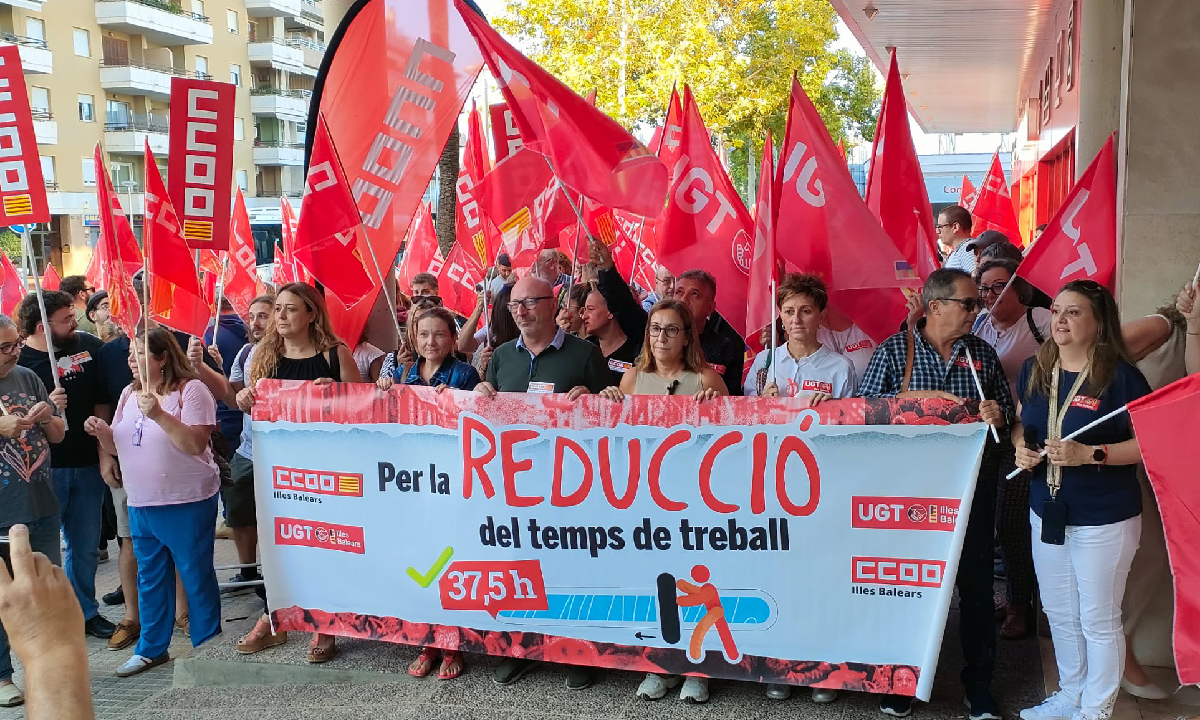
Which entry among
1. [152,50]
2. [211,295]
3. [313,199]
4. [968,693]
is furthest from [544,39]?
[152,50]

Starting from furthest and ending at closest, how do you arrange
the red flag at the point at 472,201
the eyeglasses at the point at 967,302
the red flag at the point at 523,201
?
the red flag at the point at 472,201 → the red flag at the point at 523,201 → the eyeglasses at the point at 967,302

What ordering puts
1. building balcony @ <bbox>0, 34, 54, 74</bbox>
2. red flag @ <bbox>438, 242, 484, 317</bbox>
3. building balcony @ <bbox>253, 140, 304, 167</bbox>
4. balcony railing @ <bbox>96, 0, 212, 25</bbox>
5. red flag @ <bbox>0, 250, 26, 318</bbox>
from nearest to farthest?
red flag @ <bbox>438, 242, 484, 317</bbox> → red flag @ <bbox>0, 250, 26, 318</bbox> → building balcony @ <bbox>0, 34, 54, 74</bbox> → balcony railing @ <bbox>96, 0, 212, 25</bbox> → building balcony @ <bbox>253, 140, 304, 167</bbox>

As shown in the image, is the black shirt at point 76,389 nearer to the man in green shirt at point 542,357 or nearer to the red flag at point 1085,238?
the man in green shirt at point 542,357

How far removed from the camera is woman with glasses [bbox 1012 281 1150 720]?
4.44 metres

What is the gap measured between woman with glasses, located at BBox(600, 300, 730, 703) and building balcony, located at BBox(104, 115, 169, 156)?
152ft

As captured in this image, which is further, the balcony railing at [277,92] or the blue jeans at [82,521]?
the balcony railing at [277,92]

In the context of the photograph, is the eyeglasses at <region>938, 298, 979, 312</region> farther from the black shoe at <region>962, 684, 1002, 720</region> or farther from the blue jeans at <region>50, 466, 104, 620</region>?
the blue jeans at <region>50, 466, 104, 620</region>

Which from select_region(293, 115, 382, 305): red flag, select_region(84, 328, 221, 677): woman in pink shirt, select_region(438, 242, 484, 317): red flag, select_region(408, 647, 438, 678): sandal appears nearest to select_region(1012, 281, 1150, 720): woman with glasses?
select_region(408, 647, 438, 678): sandal

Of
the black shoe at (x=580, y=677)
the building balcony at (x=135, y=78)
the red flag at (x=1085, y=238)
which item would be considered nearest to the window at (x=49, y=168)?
the building balcony at (x=135, y=78)

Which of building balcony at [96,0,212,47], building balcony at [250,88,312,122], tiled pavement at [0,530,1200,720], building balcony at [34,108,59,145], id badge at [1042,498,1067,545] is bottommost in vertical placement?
tiled pavement at [0,530,1200,720]

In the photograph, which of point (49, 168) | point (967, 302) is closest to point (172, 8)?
point (49, 168)

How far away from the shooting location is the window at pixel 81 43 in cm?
4566

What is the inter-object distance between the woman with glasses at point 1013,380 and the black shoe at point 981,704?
3.51 feet

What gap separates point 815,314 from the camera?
17.2 feet
